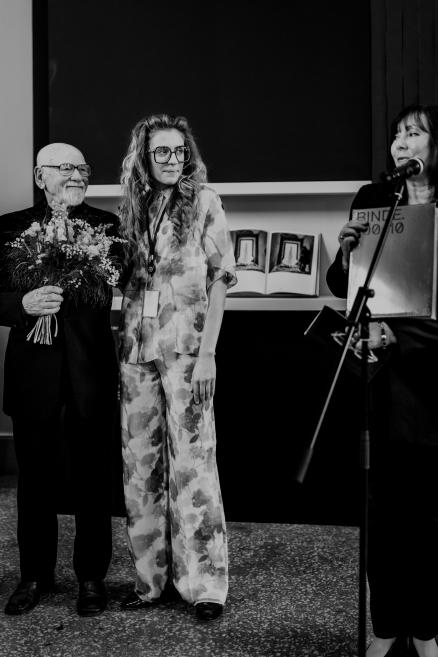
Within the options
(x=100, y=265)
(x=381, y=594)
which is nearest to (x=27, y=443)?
(x=100, y=265)

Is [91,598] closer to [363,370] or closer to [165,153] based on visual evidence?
Result: [363,370]

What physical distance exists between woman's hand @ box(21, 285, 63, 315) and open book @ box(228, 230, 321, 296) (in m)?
1.60

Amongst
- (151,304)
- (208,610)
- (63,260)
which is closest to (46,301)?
(63,260)

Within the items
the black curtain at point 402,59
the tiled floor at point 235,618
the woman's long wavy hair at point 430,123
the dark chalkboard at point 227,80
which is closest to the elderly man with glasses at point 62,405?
the tiled floor at point 235,618

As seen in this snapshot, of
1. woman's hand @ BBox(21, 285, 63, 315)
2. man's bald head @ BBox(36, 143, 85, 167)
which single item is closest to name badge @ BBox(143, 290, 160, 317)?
woman's hand @ BBox(21, 285, 63, 315)

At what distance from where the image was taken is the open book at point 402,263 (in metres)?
1.79

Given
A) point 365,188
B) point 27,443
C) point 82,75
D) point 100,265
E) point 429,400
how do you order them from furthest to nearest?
point 82,75, point 27,443, point 100,265, point 365,188, point 429,400

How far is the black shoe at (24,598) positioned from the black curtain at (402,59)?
2517 mm

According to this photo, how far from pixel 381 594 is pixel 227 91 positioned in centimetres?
285

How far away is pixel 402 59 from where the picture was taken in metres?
3.84

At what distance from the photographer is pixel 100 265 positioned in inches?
93.4

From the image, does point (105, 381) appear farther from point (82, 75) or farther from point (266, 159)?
point (82, 75)

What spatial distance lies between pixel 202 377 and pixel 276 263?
163 centimetres

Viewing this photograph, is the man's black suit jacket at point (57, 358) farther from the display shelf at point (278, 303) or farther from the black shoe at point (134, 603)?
the display shelf at point (278, 303)
